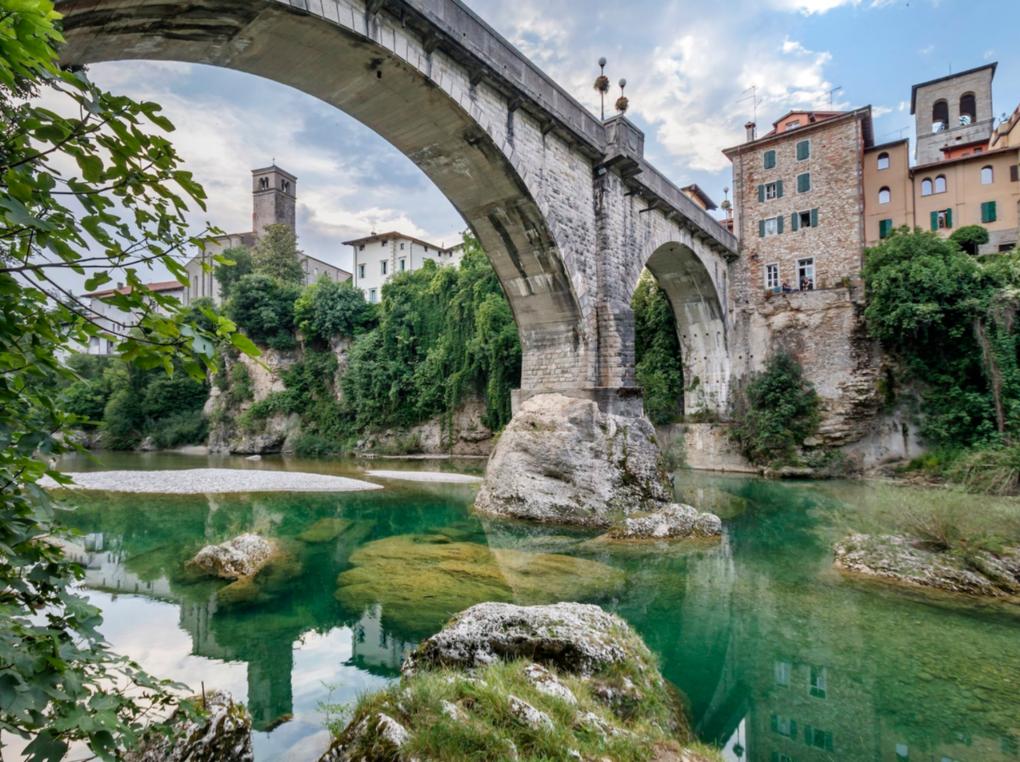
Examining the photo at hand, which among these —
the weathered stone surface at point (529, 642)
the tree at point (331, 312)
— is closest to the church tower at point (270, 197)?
the tree at point (331, 312)

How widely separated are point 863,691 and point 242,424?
3034 centimetres

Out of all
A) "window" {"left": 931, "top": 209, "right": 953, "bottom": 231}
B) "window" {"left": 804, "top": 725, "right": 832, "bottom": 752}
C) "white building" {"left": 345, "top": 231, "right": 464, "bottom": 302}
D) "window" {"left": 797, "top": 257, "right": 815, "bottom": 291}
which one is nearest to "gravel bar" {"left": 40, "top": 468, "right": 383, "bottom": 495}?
"window" {"left": 804, "top": 725, "right": 832, "bottom": 752}

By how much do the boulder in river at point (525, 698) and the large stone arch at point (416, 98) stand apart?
590 cm

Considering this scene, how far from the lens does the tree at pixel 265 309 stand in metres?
29.1

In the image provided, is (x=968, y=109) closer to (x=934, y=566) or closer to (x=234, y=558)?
(x=934, y=566)

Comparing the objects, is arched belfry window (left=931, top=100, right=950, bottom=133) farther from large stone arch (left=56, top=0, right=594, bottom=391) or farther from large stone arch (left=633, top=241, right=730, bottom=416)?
large stone arch (left=56, top=0, right=594, bottom=391)

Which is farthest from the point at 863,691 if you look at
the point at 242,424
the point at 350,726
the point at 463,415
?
the point at 242,424

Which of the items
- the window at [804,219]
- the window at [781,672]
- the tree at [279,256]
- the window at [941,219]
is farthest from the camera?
the tree at [279,256]

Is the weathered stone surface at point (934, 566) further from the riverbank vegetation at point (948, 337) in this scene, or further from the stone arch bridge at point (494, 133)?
the riverbank vegetation at point (948, 337)

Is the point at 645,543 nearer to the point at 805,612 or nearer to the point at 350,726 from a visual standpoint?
the point at 805,612

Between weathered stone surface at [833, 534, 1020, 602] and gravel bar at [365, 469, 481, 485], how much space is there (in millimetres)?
10084

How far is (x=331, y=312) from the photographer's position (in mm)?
28484

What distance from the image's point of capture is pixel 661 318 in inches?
870

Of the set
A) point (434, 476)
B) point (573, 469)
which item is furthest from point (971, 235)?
point (434, 476)
